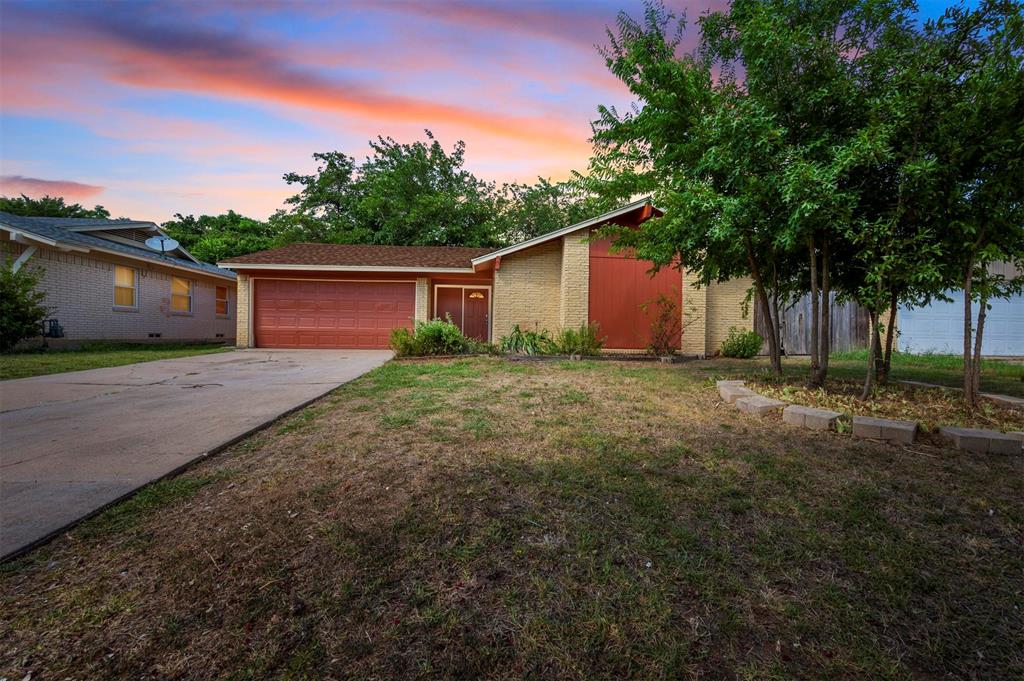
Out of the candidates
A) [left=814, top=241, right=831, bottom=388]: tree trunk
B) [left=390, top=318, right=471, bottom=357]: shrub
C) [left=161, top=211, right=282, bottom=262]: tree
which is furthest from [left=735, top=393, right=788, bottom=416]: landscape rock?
[left=161, top=211, right=282, bottom=262]: tree

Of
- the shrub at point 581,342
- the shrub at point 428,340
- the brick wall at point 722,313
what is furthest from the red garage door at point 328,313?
the brick wall at point 722,313

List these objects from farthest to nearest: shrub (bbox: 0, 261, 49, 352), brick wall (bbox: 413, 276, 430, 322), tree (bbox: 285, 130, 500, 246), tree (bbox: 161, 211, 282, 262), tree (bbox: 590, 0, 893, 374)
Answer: tree (bbox: 161, 211, 282, 262) → tree (bbox: 285, 130, 500, 246) → brick wall (bbox: 413, 276, 430, 322) → shrub (bbox: 0, 261, 49, 352) → tree (bbox: 590, 0, 893, 374)

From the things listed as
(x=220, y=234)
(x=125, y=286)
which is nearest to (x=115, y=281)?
(x=125, y=286)

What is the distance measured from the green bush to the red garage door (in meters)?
9.15

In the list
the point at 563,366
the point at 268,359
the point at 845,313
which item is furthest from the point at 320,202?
the point at 845,313

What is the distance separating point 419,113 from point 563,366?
20.0 feet

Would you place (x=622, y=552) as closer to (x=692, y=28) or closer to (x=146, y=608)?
(x=146, y=608)

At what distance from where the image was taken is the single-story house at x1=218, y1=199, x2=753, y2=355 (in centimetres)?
1090

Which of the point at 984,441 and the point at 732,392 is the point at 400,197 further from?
the point at 984,441

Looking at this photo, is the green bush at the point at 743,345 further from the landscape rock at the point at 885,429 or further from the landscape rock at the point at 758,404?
the landscape rock at the point at 885,429

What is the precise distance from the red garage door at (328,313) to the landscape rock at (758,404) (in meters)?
10.2

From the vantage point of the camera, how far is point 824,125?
436cm

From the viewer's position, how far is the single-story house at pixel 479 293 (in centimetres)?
1090

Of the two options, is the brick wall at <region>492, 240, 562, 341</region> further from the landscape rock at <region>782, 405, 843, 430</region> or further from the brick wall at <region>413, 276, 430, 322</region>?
the landscape rock at <region>782, 405, 843, 430</region>
